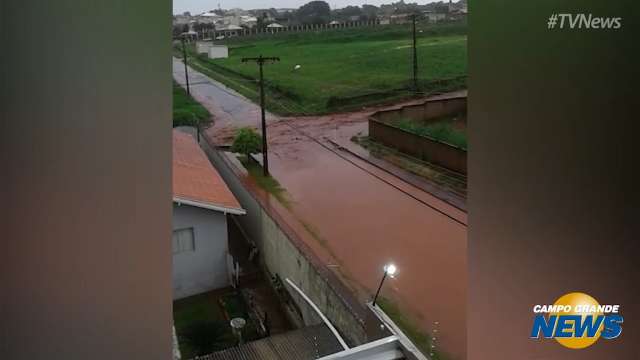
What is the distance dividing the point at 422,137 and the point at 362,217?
1335 millimetres

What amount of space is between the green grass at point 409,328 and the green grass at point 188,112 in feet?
5.78

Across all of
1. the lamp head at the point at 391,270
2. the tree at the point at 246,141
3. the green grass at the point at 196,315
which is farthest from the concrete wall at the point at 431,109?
the green grass at the point at 196,315

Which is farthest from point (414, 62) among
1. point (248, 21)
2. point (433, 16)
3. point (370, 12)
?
point (248, 21)

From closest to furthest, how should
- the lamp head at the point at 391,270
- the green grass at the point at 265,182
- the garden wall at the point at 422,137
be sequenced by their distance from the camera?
the lamp head at the point at 391,270 < the green grass at the point at 265,182 < the garden wall at the point at 422,137

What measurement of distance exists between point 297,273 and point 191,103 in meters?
1.45

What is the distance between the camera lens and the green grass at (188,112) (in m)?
3.62

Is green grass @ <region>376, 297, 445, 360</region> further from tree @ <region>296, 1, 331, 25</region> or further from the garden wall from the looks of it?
the garden wall

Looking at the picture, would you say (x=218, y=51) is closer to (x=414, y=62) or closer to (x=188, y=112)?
(x=188, y=112)

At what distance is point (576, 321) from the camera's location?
5.17 ft

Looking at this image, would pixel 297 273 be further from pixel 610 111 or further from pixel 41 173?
pixel 41 173

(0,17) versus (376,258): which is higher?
(0,17)

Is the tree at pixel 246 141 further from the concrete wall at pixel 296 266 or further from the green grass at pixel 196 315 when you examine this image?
the green grass at pixel 196 315

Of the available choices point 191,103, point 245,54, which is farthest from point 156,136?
point 191,103

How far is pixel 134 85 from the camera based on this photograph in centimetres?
109
